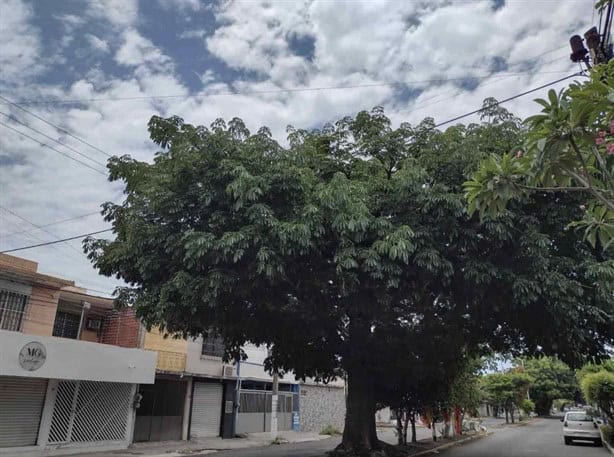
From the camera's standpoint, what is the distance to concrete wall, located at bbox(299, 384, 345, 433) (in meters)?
30.4

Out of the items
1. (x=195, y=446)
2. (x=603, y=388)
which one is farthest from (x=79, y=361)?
(x=603, y=388)

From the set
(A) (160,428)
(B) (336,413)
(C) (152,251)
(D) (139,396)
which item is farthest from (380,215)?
(B) (336,413)

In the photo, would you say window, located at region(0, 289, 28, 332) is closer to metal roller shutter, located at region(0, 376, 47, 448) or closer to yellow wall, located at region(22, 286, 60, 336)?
yellow wall, located at region(22, 286, 60, 336)

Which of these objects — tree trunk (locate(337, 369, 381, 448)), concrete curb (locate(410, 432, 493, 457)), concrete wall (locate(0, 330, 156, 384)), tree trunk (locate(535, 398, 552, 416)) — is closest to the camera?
tree trunk (locate(337, 369, 381, 448))

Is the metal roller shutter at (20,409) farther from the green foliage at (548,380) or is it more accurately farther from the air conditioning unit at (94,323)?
the green foliage at (548,380)

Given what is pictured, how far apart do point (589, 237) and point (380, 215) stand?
19.9 ft

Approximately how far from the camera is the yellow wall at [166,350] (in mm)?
20867

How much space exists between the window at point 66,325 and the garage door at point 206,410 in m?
5.81

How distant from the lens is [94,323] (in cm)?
2128

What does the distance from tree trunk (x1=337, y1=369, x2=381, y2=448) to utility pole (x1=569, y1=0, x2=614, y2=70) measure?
997cm

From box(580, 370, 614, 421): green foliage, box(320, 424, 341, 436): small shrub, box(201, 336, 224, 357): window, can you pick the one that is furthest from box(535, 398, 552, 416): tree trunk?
box(201, 336, 224, 357): window

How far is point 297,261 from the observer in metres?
10.0

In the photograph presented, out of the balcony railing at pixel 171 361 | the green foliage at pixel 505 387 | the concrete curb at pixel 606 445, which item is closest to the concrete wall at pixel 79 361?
the balcony railing at pixel 171 361

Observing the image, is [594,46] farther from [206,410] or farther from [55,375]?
[206,410]
